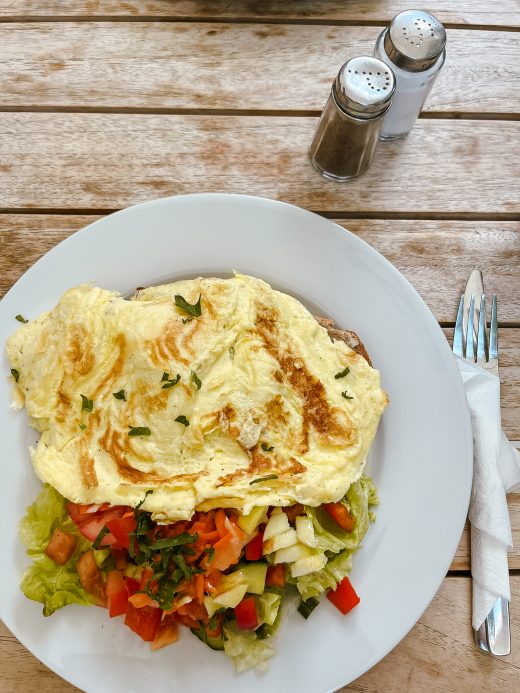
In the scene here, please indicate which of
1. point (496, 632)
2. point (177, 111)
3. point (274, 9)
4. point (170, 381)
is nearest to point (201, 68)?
point (177, 111)

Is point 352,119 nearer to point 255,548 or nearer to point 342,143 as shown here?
point 342,143

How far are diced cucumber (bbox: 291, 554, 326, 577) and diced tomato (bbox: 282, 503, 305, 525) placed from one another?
0.58 ft

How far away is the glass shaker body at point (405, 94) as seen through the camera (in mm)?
3170

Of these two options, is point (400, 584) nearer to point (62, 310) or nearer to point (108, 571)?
point (108, 571)

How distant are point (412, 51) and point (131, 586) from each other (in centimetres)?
287

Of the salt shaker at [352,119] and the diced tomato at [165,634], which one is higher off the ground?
the salt shaker at [352,119]

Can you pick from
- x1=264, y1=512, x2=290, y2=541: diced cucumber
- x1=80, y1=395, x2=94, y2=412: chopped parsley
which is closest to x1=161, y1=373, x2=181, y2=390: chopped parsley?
x1=80, y1=395, x2=94, y2=412: chopped parsley

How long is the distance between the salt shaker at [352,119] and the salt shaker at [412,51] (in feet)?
0.50

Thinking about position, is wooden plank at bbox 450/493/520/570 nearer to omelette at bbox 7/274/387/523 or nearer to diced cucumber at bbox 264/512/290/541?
omelette at bbox 7/274/387/523

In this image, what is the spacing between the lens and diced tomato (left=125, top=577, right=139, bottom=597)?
2.83 m

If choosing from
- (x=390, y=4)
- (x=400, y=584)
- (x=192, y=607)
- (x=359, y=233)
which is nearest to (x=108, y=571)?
(x=192, y=607)

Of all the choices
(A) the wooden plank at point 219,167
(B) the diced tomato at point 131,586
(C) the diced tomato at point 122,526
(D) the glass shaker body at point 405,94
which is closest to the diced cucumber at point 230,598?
(B) the diced tomato at point 131,586

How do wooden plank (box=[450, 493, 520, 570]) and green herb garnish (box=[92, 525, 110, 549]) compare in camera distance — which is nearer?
green herb garnish (box=[92, 525, 110, 549])

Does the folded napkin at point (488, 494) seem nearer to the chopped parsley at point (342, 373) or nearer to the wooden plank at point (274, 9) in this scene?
the chopped parsley at point (342, 373)
